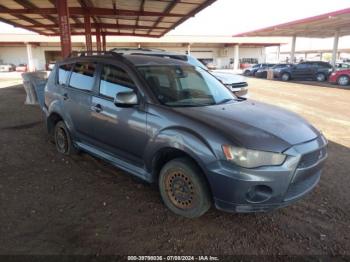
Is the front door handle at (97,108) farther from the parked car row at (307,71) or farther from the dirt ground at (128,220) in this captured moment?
the parked car row at (307,71)

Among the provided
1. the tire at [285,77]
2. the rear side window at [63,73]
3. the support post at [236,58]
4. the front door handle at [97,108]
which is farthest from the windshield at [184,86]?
the support post at [236,58]

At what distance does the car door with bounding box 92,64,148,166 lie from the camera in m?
3.87

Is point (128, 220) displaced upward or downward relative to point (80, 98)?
downward

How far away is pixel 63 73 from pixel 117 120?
2.00 metres

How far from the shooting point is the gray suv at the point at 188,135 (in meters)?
3.09

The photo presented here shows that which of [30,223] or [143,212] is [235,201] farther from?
[30,223]

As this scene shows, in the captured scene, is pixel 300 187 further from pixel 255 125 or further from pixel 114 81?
pixel 114 81

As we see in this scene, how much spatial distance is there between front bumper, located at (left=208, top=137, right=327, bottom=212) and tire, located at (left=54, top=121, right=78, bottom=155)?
121 inches

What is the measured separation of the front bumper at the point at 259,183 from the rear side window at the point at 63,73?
132 inches

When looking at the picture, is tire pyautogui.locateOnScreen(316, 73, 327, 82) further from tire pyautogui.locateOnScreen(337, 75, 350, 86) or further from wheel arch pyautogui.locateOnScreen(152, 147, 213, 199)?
wheel arch pyautogui.locateOnScreen(152, 147, 213, 199)

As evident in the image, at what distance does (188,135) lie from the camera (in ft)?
10.9

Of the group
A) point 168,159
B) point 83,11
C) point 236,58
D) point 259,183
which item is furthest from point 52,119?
point 236,58

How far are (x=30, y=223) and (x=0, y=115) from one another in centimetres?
740

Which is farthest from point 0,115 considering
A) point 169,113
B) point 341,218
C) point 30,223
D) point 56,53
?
point 56,53
